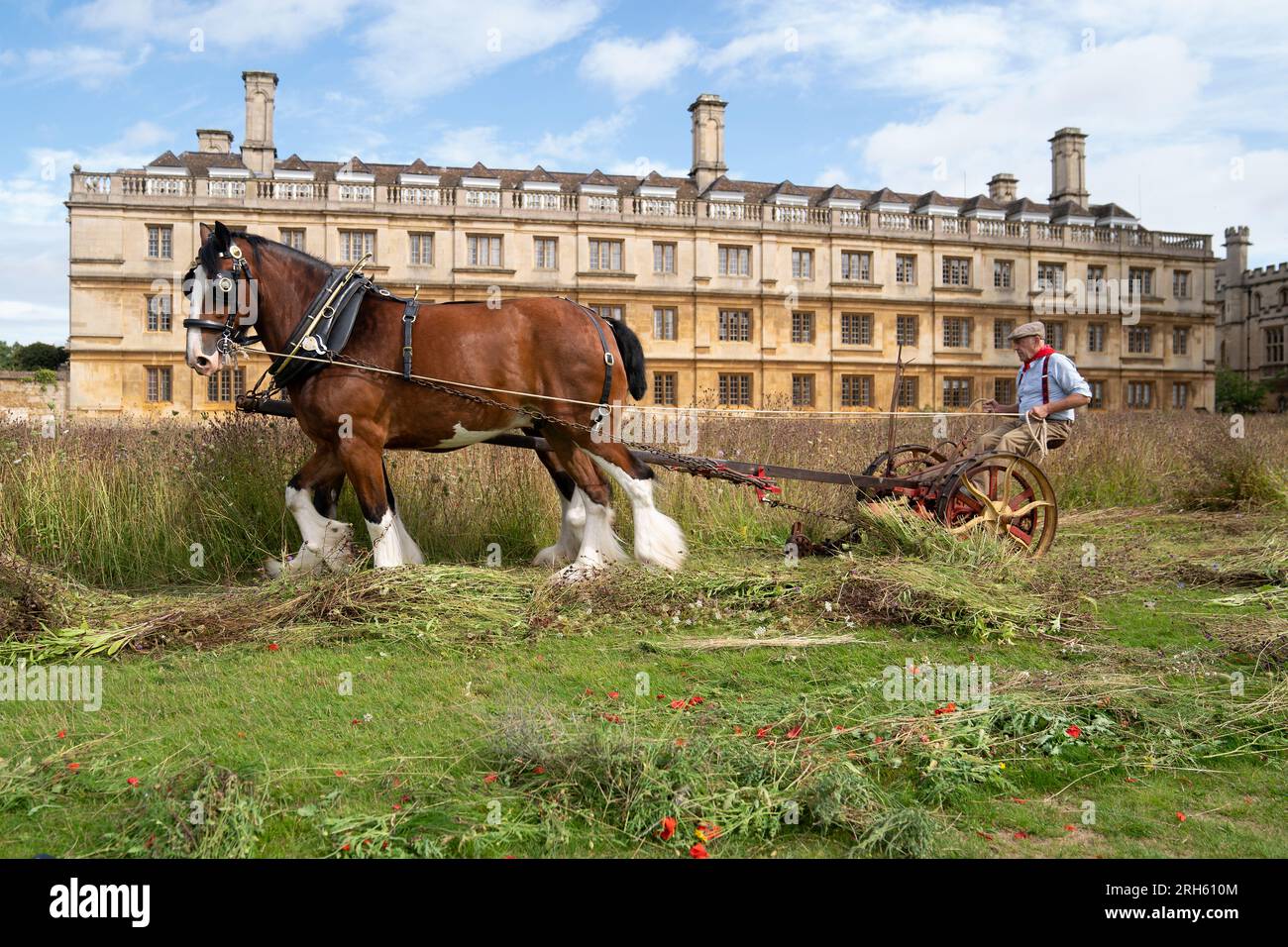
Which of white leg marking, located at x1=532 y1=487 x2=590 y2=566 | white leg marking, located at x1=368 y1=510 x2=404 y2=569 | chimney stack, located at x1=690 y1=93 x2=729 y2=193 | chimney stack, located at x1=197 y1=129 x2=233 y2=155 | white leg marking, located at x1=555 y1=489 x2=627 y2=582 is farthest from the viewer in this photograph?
chimney stack, located at x1=690 y1=93 x2=729 y2=193

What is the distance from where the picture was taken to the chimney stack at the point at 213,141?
4519cm

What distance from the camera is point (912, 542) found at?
6688mm

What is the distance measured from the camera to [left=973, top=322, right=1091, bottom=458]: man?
24.1ft

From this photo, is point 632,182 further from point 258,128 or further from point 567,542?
point 567,542

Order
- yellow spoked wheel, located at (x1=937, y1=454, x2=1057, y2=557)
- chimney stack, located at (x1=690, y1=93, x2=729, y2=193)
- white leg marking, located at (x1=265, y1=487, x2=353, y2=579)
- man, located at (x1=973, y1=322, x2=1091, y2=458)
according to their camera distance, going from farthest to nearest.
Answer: chimney stack, located at (x1=690, y1=93, x2=729, y2=193) < man, located at (x1=973, y1=322, x2=1091, y2=458) < yellow spoked wheel, located at (x1=937, y1=454, x2=1057, y2=557) < white leg marking, located at (x1=265, y1=487, x2=353, y2=579)

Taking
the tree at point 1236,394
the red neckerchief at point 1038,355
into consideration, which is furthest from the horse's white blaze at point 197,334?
the tree at point 1236,394

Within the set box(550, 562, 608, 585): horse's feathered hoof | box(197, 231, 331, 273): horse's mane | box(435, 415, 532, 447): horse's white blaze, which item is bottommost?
box(550, 562, 608, 585): horse's feathered hoof

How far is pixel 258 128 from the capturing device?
140 ft

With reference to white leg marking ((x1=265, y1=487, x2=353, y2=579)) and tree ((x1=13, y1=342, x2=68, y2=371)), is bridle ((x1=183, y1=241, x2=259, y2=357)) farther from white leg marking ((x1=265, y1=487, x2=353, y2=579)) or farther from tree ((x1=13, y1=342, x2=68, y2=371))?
tree ((x1=13, y1=342, x2=68, y2=371))

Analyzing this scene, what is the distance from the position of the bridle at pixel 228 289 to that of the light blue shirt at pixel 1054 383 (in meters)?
6.03

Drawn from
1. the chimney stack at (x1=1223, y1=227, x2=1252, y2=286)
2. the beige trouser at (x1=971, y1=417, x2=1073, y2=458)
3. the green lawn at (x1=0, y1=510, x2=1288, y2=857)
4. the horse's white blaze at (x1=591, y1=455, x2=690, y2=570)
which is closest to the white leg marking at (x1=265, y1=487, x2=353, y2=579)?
the green lawn at (x1=0, y1=510, x2=1288, y2=857)

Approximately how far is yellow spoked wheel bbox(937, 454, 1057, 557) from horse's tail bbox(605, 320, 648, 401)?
2.47m
